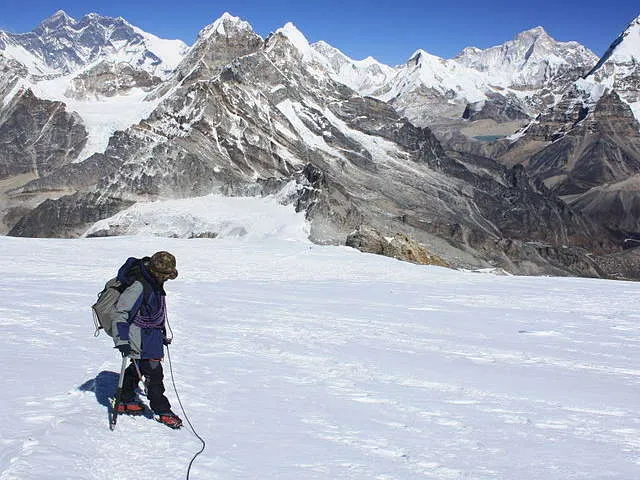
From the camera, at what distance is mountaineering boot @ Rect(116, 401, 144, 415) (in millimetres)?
8203

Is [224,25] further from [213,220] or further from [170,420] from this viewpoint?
[170,420]

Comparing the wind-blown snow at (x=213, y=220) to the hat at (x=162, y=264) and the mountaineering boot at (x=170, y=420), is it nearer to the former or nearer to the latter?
the hat at (x=162, y=264)

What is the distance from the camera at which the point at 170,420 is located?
788cm

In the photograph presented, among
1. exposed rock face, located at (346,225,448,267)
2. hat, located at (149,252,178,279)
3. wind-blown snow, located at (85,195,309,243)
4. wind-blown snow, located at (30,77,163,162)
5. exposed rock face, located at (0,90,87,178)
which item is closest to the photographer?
hat, located at (149,252,178,279)

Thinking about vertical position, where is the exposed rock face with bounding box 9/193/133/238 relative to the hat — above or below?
above

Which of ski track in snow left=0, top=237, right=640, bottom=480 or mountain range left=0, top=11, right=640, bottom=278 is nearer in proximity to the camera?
ski track in snow left=0, top=237, right=640, bottom=480

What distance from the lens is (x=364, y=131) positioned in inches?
7756

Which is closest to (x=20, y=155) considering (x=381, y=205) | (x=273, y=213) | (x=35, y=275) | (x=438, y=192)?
(x=381, y=205)

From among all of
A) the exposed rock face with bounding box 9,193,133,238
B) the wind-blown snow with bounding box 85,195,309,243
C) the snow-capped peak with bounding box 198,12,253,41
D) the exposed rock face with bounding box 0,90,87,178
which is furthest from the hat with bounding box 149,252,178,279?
the snow-capped peak with bounding box 198,12,253,41

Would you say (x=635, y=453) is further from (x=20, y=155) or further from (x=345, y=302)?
(x=20, y=155)

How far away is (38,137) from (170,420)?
172m

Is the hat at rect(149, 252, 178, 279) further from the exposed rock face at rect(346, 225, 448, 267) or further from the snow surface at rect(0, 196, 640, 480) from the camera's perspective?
the exposed rock face at rect(346, 225, 448, 267)

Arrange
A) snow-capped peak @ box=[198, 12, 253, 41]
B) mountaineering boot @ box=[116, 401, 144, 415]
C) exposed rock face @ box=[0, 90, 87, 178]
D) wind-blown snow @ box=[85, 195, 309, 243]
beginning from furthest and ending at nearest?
snow-capped peak @ box=[198, 12, 253, 41], exposed rock face @ box=[0, 90, 87, 178], wind-blown snow @ box=[85, 195, 309, 243], mountaineering boot @ box=[116, 401, 144, 415]

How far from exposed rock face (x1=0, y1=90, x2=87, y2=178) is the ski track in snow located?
14705 centimetres
